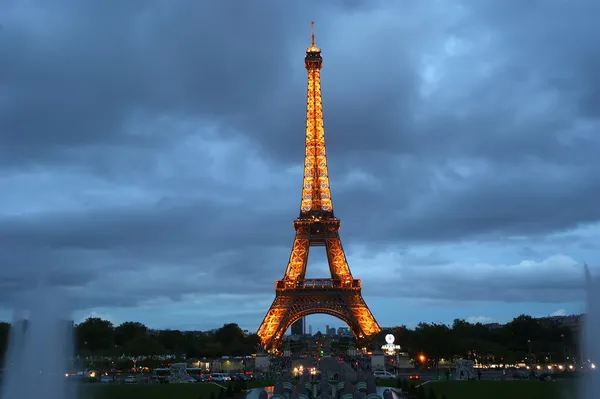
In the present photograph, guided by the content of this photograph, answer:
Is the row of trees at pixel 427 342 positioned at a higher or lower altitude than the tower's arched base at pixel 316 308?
lower

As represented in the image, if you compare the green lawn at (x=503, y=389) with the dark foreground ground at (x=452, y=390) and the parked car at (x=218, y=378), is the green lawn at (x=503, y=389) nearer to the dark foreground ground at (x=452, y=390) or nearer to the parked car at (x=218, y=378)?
the dark foreground ground at (x=452, y=390)

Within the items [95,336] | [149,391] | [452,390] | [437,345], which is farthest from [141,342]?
[452,390]

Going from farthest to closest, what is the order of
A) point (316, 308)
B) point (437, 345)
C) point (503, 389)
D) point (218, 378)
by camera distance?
point (316, 308), point (437, 345), point (218, 378), point (503, 389)

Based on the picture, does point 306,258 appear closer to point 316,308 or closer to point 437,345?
point 316,308

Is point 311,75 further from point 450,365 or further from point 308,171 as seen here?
point 450,365

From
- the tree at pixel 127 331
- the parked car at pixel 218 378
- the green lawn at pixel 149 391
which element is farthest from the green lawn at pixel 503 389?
the tree at pixel 127 331

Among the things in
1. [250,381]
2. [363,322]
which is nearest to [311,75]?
[363,322]

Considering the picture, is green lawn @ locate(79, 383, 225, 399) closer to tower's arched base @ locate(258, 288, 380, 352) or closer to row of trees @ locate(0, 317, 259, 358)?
row of trees @ locate(0, 317, 259, 358)
